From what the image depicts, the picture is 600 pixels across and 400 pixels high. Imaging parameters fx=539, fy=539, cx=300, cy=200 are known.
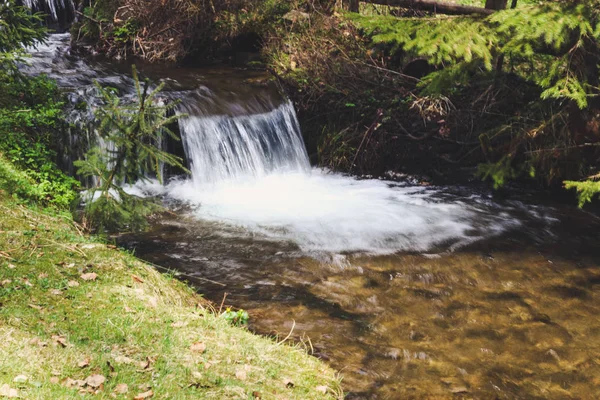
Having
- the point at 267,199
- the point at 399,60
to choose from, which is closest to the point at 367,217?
the point at 267,199

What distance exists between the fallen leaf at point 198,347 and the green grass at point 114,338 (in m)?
0.01

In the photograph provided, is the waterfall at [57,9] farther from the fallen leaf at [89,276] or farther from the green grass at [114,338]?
the fallen leaf at [89,276]

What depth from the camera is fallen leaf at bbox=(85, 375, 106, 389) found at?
11.3ft

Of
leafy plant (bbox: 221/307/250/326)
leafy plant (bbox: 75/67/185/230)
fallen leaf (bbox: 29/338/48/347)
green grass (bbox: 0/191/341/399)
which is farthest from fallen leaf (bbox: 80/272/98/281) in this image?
leafy plant (bbox: 221/307/250/326)

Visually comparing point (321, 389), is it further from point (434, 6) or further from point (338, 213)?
point (434, 6)

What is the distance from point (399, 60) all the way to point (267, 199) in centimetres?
491

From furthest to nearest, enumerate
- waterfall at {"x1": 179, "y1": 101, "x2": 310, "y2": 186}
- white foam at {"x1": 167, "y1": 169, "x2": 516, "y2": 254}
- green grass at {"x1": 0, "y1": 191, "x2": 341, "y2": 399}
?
1. waterfall at {"x1": 179, "y1": 101, "x2": 310, "y2": 186}
2. white foam at {"x1": 167, "y1": 169, "x2": 516, "y2": 254}
3. green grass at {"x1": 0, "y1": 191, "x2": 341, "y2": 399}

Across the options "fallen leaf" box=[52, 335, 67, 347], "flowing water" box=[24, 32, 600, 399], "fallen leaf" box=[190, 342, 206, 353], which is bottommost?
"flowing water" box=[24, 32, 600, 399]

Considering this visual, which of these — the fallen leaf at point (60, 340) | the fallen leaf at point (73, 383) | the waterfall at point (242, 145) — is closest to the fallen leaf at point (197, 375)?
the fallen leaf at point (73, 383)

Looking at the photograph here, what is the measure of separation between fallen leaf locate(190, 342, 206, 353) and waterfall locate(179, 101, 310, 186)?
604 centimetres

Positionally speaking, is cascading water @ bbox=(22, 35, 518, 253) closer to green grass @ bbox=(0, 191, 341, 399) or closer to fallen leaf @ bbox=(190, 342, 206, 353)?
green grass @ bbox=(0, 191, 341, 399)

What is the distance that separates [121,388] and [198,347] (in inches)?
30.7

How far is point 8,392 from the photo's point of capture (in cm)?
314

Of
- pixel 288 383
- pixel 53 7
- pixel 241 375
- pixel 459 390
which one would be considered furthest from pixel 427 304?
pixel 53 7
